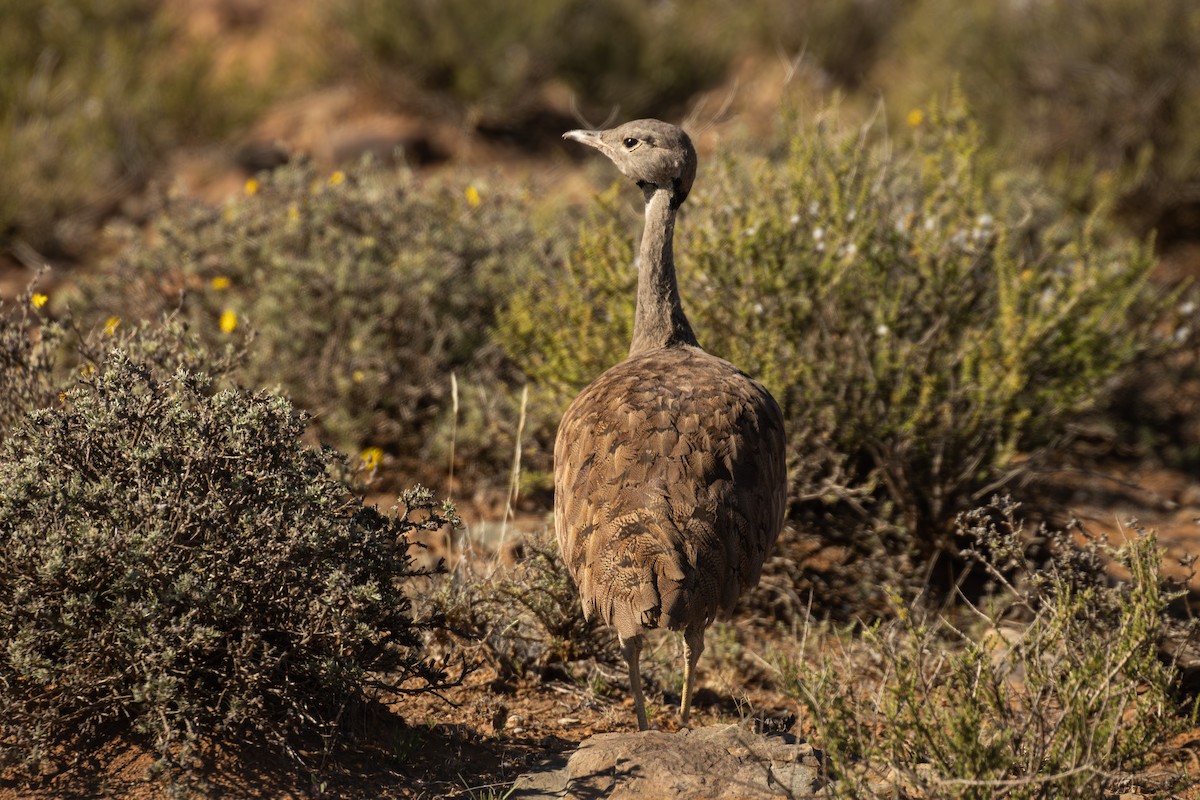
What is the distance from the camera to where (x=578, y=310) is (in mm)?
5238

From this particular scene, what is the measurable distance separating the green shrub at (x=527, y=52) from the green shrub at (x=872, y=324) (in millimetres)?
6157

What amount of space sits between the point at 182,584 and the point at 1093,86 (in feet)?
28.0

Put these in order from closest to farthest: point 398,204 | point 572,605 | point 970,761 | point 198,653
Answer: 1. point 970,761
2. point 198,653
3. point 572,605
4. point 398,204

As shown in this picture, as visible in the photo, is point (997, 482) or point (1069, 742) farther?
point (997, 482)

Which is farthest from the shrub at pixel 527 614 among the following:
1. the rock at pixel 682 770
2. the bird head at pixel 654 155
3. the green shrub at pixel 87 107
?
the green shrub at pixel 87 107

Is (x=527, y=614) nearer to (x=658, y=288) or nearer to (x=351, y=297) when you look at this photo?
(x=658, y=288)

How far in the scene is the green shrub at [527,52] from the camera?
11.1m

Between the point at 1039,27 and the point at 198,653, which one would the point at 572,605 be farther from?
the point at 1039,27

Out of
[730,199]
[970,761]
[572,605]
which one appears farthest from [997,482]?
[970,761]

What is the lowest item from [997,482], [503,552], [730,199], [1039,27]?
[503,552]

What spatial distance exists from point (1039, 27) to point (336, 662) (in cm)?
858

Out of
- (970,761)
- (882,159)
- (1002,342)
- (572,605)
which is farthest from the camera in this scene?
(882,159)

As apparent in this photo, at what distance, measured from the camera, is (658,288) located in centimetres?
455

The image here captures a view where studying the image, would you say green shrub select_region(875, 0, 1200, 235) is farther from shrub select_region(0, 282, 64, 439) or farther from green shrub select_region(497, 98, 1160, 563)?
shrub select_region(0, 282, 64, 439)
